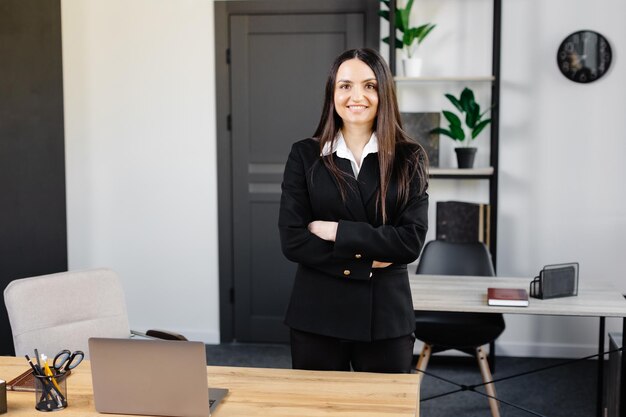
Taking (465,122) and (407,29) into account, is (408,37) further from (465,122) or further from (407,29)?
(465,122)

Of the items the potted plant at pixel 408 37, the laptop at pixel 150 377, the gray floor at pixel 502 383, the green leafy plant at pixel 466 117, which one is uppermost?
the potted plant at pixel 408 37

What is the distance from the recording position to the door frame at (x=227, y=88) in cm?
496

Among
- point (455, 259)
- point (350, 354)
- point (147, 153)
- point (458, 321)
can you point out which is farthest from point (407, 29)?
point (350, 354)

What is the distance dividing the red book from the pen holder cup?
1.86 meters

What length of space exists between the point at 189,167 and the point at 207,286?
80 centimetres

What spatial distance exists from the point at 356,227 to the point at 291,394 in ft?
1.87

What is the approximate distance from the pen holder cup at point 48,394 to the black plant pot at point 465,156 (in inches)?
124

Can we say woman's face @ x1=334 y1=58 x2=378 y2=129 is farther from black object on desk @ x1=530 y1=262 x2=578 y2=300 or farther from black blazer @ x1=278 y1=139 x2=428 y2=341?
black object on desk @ x1=530 y1=262 x2=578 y2=300

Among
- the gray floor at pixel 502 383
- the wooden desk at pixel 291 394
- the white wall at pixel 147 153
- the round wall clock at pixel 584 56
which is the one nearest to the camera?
the wooden desk at pixel 291 394

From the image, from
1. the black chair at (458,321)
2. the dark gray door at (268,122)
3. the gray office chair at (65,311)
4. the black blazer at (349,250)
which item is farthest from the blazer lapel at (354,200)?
the dark gray door at (268,122)

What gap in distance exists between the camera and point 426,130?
190 inches

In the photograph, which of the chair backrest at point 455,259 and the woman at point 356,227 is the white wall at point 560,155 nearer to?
the chair backrest at point 455,259

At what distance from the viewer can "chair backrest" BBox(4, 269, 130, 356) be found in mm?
2658

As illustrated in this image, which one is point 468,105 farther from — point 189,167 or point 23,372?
point 23,372
